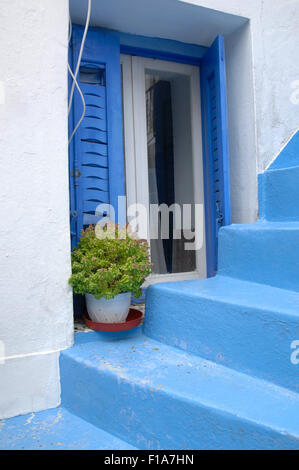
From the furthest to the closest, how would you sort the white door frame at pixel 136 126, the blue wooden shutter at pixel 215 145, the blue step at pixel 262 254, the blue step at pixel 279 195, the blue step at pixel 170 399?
1. the white door frame at pixel 136 126
2. the blue wooden shutter at pixel 215 145
3. the blue step at pixel 279 195
4. the blue step at pixel 262 254
5. the blue step at pixel 170 399

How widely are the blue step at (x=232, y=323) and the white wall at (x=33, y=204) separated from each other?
1.81 ft

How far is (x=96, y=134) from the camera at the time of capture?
111 inches

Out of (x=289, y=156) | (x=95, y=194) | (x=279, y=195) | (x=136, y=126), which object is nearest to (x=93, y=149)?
(x=95, y=194)

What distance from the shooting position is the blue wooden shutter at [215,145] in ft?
9.47

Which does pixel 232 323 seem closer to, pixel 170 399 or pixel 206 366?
pixel 206 366

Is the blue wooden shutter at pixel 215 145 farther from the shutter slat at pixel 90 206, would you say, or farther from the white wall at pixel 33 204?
the white wall at pixel 33 204

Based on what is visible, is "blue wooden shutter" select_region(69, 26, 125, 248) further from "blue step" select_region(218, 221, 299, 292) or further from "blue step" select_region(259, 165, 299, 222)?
"blue step" select_region(259, 165, 299, 222)

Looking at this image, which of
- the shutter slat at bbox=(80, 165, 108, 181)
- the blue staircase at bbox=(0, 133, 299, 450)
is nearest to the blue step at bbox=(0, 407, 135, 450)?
the blue staircase at bbox=(0, 133, 299, 450)

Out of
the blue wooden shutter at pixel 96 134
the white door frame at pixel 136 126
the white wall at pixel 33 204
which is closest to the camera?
the white wall at pixel 33 204

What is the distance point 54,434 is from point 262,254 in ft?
4.87

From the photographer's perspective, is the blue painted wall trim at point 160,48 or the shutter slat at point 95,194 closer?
the shutter slat at point 95,194

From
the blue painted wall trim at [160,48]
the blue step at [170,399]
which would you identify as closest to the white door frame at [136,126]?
the blue painted wall trim at [160,48]

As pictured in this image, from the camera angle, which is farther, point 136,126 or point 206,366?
point 136,126
